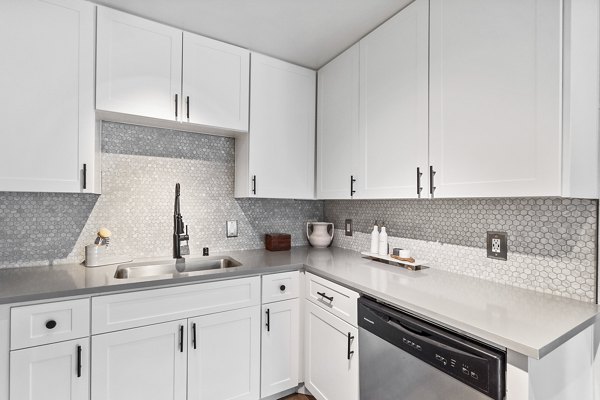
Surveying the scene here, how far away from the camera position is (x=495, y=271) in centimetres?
146

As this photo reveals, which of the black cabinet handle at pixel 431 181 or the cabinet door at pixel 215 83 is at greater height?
the cabinet door at pixel 215 83

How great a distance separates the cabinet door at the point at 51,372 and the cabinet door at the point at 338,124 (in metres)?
1.64

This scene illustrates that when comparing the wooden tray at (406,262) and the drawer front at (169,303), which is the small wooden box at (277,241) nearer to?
the drawer front at (169,303)

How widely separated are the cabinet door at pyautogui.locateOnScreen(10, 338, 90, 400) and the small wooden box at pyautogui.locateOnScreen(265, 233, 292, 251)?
49.8 inches

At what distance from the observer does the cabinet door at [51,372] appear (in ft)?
4.02

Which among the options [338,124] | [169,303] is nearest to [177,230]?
[169,303]

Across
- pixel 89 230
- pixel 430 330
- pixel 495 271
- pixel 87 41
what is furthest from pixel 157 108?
pixel 495 271

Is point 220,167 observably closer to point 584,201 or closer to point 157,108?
point 157,108

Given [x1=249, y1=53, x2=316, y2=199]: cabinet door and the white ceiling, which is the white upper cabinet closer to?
[x1=249, y1=53, x2=316, y2=199]: cabinet door

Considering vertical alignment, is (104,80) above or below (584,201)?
above

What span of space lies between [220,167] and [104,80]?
88 centimetres

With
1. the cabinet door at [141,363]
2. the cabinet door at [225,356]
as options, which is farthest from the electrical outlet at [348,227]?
the cabinet door at [141,363]

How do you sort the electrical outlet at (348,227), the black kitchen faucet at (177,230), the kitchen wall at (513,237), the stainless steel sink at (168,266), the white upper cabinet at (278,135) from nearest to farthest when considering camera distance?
1. the kitchen wall at (513,237)
2. the stainless steel sink at (168,266)
3. the black kitchen faucet at (177,230)
4. the white upper cabinet at (278,135)
5. the electrical outlet at (348,227)

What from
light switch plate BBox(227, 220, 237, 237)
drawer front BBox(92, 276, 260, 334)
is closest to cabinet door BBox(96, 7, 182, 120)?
light switch plate BBox(227, 220, 237, 237)
